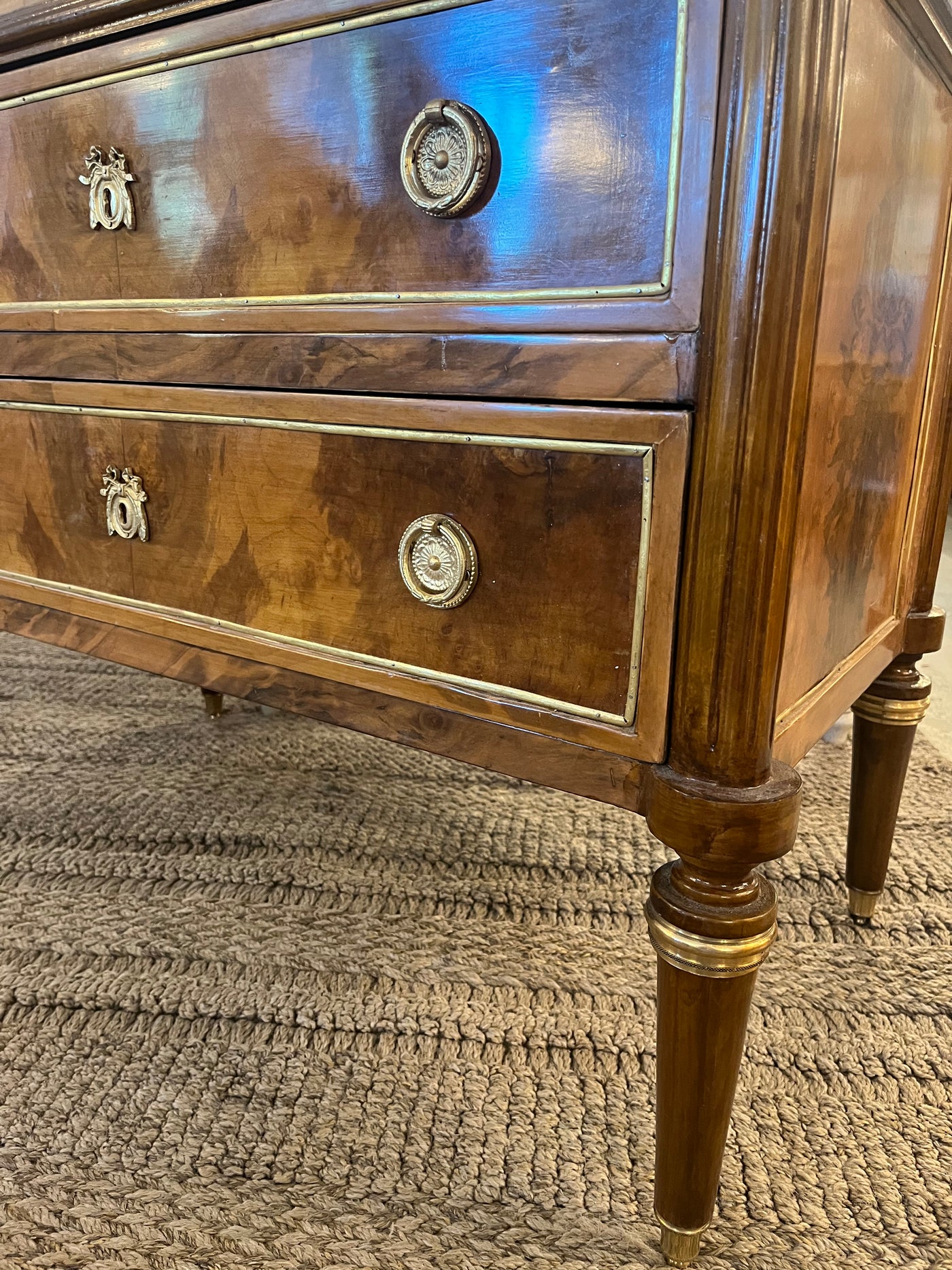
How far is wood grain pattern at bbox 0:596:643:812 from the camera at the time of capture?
47cm

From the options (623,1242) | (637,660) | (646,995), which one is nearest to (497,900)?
(646,995)

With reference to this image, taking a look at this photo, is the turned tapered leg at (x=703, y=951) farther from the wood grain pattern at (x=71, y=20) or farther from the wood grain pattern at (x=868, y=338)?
the wood grain pattern at (x=71, y=20)

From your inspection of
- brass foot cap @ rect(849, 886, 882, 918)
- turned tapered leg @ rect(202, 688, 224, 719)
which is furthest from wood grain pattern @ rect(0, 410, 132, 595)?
brass foot cap @ rect(849, 886, 882, 918)

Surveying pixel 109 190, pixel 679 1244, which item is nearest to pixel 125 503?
pixel 109 190

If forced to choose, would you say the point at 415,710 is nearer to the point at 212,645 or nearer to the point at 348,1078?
the point at 212,645

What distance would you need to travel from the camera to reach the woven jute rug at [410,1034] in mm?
526

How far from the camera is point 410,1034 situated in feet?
2.19

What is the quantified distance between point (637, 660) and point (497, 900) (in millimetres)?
448

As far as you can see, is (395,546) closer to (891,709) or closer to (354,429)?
(354,429)

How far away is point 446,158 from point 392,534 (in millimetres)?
183

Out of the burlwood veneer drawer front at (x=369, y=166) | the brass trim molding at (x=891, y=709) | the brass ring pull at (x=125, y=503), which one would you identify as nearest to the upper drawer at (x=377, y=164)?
the burlwood veneer drawer front at (x=369, y=166)

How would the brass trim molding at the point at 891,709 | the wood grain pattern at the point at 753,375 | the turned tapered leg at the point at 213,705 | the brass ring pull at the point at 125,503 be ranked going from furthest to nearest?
the turned tapered leg at the point at 213,705 → the brass trim molding at the point at 891,709 → the brass ring pull at the point at 125,503 → the wood grain pattern at the point at 753,375

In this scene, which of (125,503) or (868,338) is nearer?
(868,338)

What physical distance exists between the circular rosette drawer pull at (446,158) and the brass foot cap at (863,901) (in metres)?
0.64
